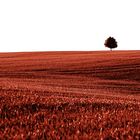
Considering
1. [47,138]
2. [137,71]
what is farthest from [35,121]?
[137,71]

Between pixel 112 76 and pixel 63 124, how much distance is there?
45715 millimetres

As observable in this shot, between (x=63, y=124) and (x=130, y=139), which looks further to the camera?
(x=63, y=124)

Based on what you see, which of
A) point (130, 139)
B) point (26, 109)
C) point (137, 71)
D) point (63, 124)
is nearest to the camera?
point (130, 139)

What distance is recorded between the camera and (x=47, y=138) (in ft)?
25.2

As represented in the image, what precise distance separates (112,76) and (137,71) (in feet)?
19.4

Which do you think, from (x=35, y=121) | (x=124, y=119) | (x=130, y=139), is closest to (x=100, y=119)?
(x=124, y=119)

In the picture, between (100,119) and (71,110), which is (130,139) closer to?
(100,119)

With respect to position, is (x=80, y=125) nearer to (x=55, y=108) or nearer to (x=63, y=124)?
(x=63, y=124)

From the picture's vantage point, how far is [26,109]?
11133mm
